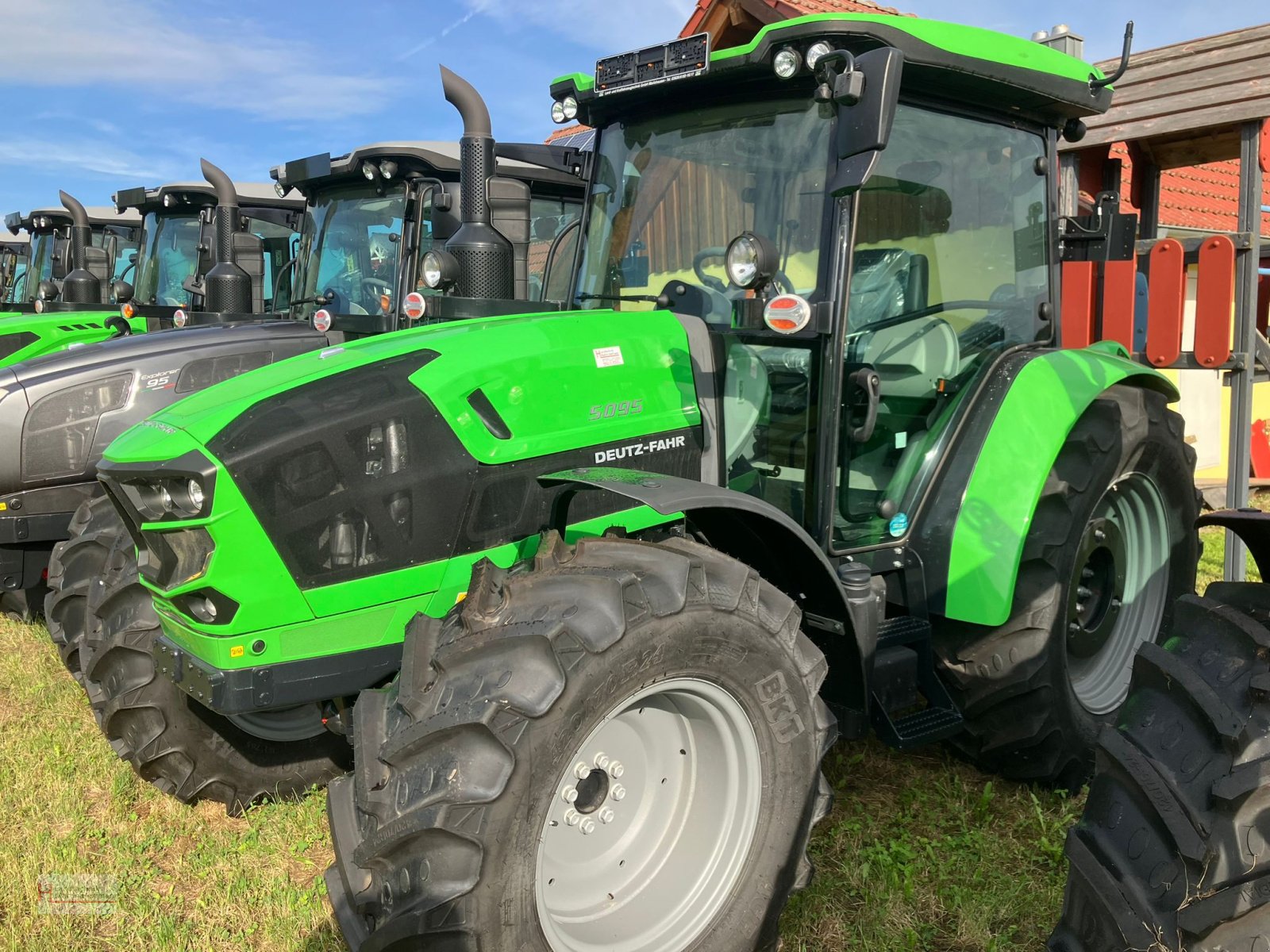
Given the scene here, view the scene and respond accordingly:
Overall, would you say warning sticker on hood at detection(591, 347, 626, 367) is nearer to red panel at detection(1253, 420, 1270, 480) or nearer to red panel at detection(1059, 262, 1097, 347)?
red panel at detection(1059, 262, 1097, 347)

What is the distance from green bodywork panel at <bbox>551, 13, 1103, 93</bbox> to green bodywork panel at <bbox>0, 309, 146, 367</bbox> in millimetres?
4820

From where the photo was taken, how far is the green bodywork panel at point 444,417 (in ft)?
7.93

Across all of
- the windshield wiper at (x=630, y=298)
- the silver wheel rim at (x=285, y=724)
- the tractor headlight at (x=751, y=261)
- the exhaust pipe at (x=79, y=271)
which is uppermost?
the exhaust pipe at (x=79, y=271)

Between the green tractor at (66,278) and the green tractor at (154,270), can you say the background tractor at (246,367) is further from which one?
the green tractor at (66,278)

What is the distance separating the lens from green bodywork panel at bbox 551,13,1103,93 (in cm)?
279

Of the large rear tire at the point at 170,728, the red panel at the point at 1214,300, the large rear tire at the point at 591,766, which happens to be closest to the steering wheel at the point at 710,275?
the large rear tire at the point at 591,766

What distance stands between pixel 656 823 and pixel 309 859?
1286 millimetres

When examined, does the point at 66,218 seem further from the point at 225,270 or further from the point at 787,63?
the point at 787,63

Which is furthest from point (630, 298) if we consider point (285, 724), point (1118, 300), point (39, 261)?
point (39, 261)

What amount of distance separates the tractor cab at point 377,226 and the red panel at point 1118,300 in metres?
2.56

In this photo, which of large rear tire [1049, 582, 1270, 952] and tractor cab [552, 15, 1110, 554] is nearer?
large rear tire [1049, 582, 1270, 952]

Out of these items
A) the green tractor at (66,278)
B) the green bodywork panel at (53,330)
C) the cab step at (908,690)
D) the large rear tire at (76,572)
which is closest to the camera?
the cab step at (908,690)

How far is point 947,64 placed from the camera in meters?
2.99

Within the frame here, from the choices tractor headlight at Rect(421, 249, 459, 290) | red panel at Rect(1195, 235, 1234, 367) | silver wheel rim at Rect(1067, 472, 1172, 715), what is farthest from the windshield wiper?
red panel at Rect(1195, 235, 1234, 367)
